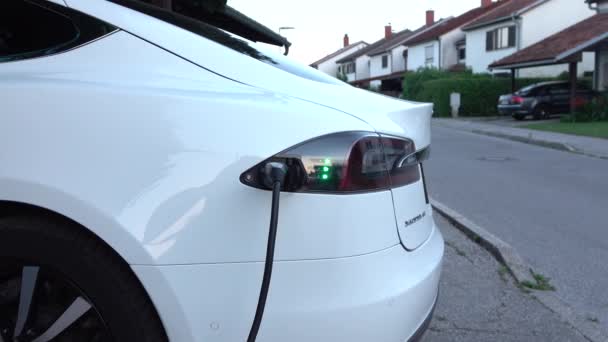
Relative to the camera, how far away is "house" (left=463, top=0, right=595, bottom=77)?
35188mm

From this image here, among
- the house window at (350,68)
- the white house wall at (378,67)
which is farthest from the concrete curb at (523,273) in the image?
the house window at (350,68)

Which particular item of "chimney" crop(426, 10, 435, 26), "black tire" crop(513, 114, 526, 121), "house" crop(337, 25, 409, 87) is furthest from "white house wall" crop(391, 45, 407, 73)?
"black tire" crop(513, 114, 526, 121)

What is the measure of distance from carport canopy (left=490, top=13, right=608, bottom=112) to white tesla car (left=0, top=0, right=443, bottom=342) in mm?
23421

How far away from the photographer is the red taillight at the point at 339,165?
208 centimetres

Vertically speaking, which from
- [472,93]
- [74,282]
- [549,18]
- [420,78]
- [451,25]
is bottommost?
[74,282]

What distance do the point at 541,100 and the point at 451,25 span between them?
21.2m

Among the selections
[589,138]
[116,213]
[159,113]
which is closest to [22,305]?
[116,213]

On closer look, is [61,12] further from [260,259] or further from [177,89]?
[260,259]

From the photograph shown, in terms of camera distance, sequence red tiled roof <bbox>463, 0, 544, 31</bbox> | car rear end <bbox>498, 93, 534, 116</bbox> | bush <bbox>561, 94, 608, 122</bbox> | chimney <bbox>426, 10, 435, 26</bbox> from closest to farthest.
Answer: bush <bbox>561, 94, 608, 122</bbox> < car rear end <bbox>498, 93, 534, 116</bbox> < red tiled roof <bbox>463, 0, 544, 31</bbox> < chimney <bbox>426, 10, 435, 26</bbox>

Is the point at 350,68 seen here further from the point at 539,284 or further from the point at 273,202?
the point at 273,202

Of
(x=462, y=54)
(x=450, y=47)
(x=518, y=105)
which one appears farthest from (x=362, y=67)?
(x=518, y=105)

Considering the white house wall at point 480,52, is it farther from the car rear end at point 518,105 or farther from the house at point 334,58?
the house at point 334,58

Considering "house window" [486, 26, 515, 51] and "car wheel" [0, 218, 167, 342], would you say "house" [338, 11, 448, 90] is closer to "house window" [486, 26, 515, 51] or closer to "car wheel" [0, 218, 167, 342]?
"house window" [486, 26, 515, 51]

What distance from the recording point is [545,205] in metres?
7.91
